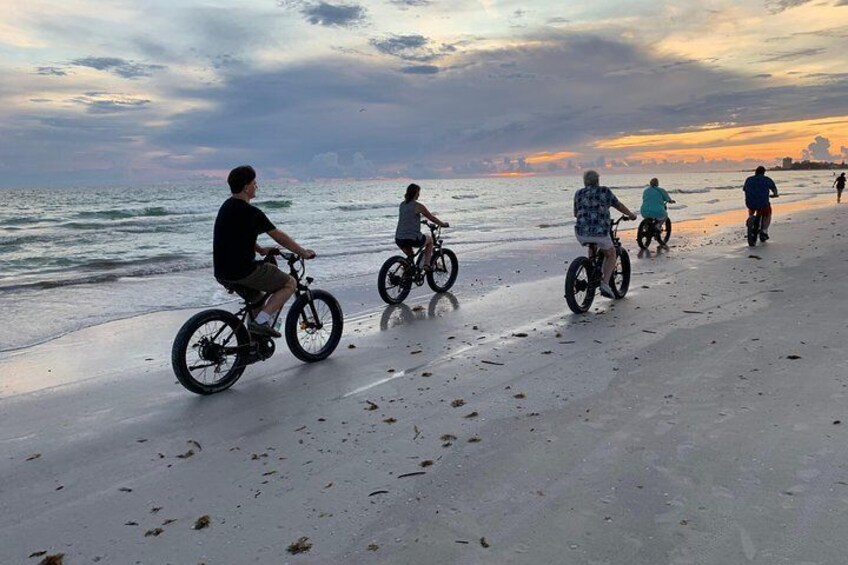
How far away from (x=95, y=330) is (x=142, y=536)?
654cm

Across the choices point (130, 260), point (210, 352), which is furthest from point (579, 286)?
point (130, 260)

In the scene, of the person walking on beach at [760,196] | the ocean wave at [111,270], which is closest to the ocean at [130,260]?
the ocean wave at [111,270]

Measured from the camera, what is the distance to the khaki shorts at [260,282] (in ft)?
19.0

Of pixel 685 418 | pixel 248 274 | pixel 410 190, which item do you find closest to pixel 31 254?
pixel 410 190

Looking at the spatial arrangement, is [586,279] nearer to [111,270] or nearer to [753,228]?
[753,228]

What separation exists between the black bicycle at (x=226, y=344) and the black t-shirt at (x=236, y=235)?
9.0 inches

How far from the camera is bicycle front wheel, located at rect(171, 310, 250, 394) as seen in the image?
550cm

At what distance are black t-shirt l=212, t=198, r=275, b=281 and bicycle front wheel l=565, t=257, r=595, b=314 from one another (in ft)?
14.9

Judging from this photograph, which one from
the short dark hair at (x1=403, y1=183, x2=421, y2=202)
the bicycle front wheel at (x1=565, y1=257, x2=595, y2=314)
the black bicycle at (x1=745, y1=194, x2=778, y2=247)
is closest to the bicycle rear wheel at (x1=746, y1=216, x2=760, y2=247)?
the black bicycle at (x1=745, y1=194, x2=778, y2=247)

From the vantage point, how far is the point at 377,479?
3729mm

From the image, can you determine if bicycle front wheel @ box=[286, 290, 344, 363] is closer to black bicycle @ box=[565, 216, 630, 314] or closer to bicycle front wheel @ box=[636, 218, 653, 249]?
black bicycle @ box=[565, 216, 630, 314]

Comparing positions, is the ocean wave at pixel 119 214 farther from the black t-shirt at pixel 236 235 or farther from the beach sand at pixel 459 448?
the black t-shirt at pixel 236 235

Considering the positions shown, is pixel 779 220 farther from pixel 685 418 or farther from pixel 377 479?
pixel 377 479

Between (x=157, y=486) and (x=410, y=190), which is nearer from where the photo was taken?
(x=157, y=486)
